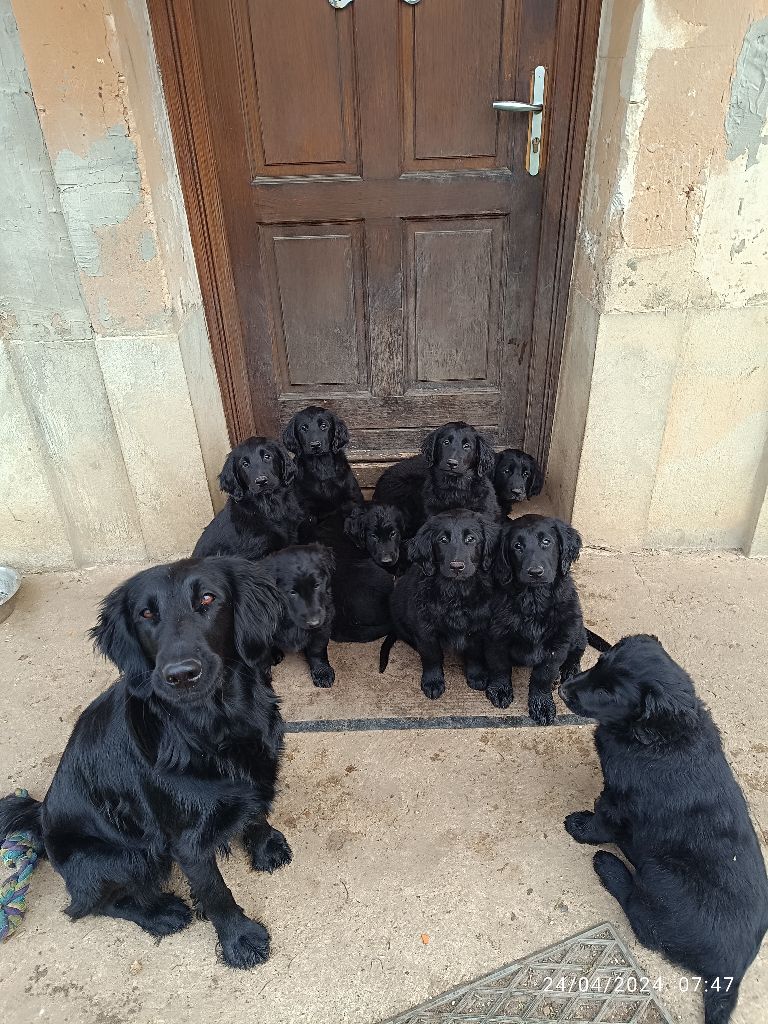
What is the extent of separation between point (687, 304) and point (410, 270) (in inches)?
61.3

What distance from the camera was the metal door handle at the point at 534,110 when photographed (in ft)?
11.3

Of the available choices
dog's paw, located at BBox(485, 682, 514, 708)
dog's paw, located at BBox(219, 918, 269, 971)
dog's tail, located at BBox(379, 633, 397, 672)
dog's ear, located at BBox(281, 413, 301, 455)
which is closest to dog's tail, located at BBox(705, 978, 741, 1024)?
dog's paw, located at BBox(485, 682, 514, 708)

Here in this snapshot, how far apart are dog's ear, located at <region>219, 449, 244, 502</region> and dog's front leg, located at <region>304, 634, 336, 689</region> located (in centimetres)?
88

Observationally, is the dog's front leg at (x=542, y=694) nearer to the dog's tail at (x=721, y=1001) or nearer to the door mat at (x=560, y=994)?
the door mat at (x=560, y=994)

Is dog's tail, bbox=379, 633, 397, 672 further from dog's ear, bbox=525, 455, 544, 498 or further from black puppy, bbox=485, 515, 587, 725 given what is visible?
dog's ear, bbox=525, 455, 544, 498

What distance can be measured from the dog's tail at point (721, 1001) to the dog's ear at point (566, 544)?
1449 millimetres

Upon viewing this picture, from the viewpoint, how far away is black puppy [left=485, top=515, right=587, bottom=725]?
9.23 ft

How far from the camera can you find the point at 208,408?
3.99m

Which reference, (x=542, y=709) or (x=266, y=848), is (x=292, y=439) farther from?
(x=266, y=848)

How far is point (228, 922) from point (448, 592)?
4.82 ft

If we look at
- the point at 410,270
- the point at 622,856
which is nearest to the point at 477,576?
the point at 622,856

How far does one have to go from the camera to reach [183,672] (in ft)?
5.99

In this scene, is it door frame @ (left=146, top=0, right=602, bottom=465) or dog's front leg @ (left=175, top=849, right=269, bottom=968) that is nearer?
dog's front leg @ (left=175, top=849, right=269, bottom=968)

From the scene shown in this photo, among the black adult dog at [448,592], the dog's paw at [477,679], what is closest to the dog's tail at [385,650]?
the black adult dog at [448,592]
